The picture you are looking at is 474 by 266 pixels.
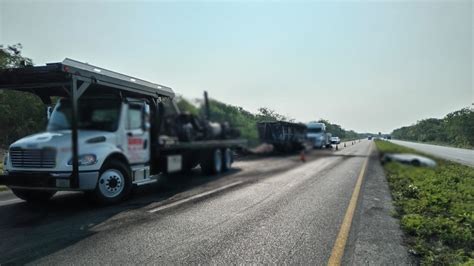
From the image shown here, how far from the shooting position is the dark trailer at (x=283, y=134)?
174 cm

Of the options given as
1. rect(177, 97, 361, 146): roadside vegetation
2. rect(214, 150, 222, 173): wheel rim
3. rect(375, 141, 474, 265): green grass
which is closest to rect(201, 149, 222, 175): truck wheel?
rect(214, 150, 222, 173): wheel rim

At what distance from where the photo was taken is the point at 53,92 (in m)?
1.72

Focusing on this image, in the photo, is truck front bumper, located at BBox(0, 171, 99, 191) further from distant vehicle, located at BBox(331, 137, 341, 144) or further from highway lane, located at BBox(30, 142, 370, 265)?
highway lane, located at BBox(30, 142, 370, 265)

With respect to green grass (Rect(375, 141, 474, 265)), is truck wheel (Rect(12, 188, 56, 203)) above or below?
above

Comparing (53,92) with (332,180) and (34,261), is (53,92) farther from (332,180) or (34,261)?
(332,180)

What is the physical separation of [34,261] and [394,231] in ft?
25.7

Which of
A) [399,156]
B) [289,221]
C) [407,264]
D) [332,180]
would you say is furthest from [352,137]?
[332,180]

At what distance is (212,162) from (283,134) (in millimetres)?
414

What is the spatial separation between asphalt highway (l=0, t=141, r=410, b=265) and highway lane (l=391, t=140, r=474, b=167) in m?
2.15

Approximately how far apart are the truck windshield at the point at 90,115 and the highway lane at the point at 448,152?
1.38 metres

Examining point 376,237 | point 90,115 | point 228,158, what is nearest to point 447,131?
point 228,158

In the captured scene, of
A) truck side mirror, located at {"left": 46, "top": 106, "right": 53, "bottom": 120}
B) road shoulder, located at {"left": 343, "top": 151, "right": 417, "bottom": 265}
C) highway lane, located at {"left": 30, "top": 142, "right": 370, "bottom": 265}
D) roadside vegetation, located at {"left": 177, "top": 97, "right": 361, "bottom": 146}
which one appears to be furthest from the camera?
road shoulder, located at {"left": 343, "top": 151, "right": 417, "bottom": 265}

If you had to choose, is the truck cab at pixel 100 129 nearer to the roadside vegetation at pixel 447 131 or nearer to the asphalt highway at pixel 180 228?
the roadside vegetation at pixel 447 131

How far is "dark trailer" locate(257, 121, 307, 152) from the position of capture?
1739mm
